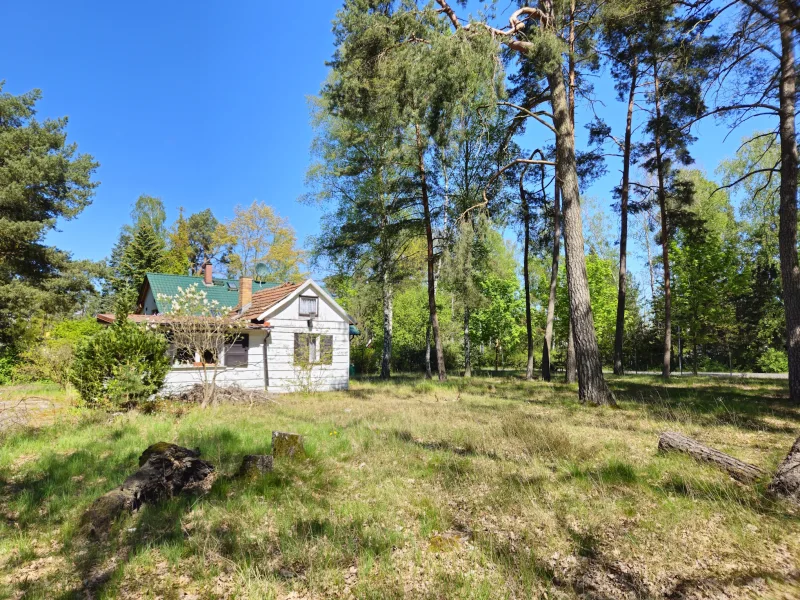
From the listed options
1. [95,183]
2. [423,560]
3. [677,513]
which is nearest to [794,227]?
[677,513]

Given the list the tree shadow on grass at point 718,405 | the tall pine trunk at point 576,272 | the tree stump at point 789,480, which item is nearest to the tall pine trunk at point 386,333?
the tall pine trunk at point 576,272

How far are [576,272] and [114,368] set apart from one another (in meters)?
12.7

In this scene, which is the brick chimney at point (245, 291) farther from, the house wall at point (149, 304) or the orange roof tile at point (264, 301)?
the house wall at point (149, 304)

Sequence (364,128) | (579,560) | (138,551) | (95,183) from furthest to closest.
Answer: (95,183), (364,128), (138,551), (579,560)

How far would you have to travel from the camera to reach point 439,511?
13.2ft

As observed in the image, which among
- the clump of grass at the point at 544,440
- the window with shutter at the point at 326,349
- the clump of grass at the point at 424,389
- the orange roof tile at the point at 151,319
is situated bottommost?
the clump of grass at the point at 424,389

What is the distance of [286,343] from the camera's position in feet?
52.6

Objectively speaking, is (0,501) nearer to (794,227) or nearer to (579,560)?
(579,560)

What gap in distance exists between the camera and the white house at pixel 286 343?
14.9m

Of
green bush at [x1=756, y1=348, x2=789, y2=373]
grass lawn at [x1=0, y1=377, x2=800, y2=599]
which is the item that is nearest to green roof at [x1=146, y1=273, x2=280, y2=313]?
grass lawn at [x1=0, y1=377, x2=800, y2=599]

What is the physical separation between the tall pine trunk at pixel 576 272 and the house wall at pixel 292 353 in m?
10.4

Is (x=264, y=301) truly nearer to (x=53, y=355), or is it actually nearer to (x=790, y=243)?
(x=53, y=355)

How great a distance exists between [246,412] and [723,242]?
113 feet

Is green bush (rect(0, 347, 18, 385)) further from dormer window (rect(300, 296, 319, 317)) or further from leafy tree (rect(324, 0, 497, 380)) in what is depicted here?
leafy tree (rect(324, 0, 497, 380))
